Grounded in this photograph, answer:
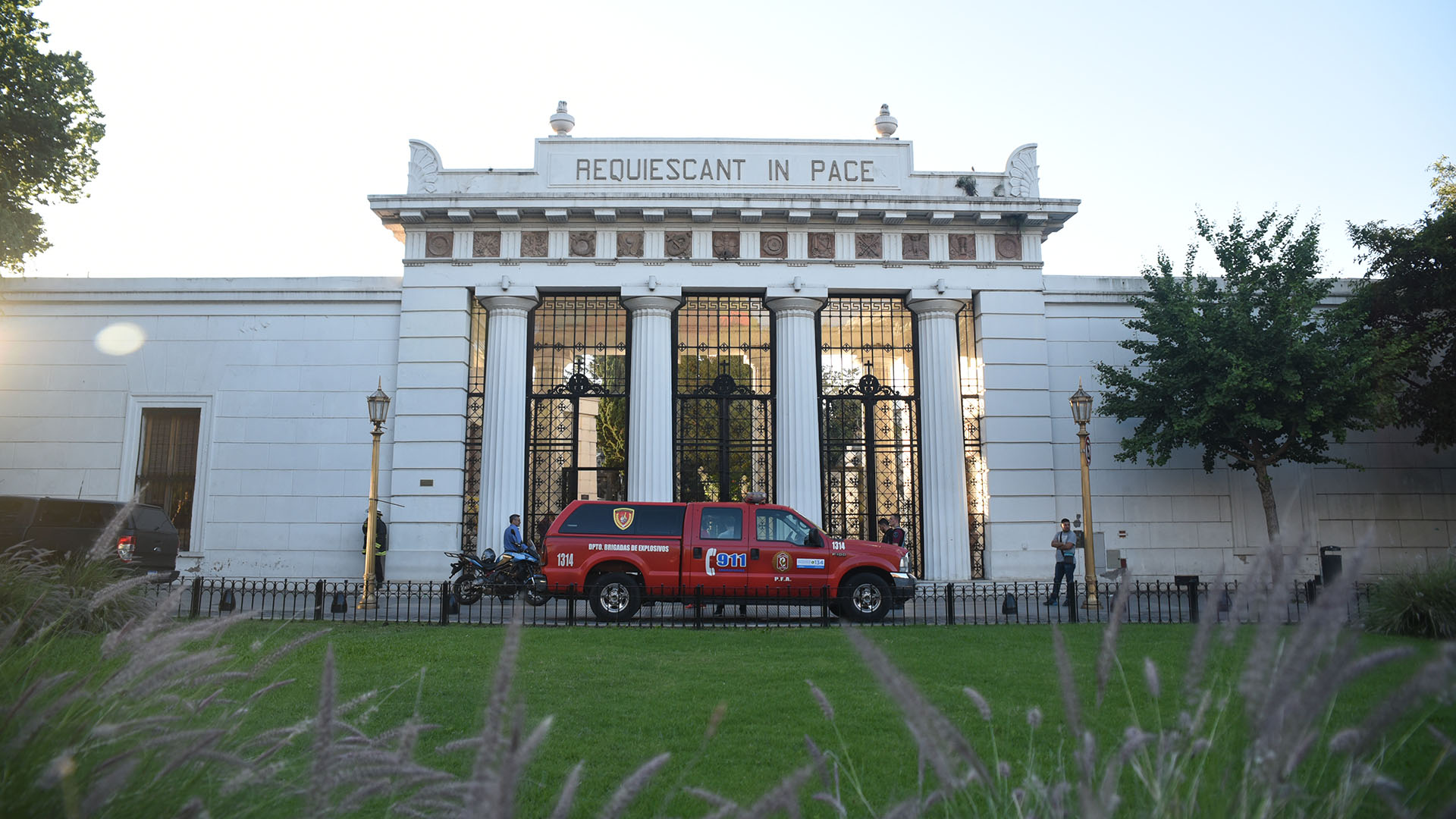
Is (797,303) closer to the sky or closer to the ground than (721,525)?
closer to the sky

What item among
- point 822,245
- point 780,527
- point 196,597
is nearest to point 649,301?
point 822,245

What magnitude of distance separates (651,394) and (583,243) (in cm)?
420

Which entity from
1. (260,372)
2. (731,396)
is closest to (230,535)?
(260,372)

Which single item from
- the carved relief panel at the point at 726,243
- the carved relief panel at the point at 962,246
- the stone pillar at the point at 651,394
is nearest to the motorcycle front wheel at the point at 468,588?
the stone pillar at the point at 651,394

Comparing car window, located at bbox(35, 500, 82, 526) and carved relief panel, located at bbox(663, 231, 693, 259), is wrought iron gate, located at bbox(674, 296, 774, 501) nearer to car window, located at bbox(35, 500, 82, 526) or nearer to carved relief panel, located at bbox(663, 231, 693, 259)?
carved relief panel, located at bbox(663, 231, 693, 259)

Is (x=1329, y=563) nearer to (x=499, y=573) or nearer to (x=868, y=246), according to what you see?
(x=868, y=246)

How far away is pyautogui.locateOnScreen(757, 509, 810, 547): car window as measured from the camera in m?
15.4

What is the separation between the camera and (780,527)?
1552 cm

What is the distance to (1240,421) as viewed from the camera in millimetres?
18750

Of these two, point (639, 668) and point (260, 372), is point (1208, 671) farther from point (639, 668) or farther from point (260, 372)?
point (260, 372)

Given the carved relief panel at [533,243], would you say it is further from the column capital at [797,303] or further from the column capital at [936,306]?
the column capital at [936,306]

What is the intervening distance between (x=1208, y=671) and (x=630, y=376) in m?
16.0

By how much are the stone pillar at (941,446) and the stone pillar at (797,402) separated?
255cm

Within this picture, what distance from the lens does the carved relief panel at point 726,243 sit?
72.8ft
